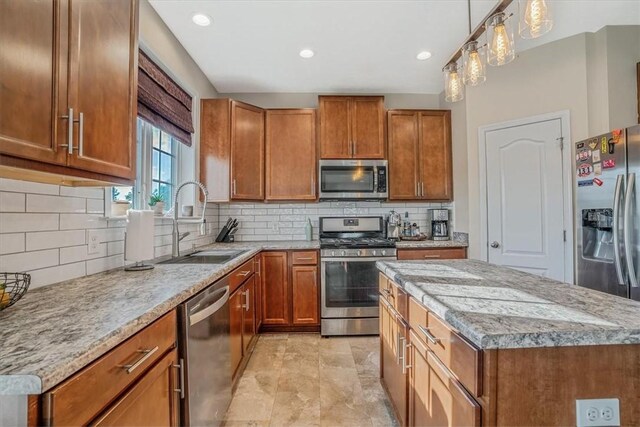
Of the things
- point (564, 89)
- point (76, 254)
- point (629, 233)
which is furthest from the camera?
point (564, 89)

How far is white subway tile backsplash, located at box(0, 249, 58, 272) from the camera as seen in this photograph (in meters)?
1.14

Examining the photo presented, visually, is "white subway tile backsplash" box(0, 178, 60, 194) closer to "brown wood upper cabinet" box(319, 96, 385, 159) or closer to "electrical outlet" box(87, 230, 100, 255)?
"electrical outlet" box(87, 230, 100, 255)

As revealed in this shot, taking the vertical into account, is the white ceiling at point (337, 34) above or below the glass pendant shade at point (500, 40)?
above

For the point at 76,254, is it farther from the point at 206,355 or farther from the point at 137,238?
the point at 206,355

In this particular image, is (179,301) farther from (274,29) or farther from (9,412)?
(274,29)

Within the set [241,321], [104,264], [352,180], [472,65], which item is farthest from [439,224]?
[104,264]

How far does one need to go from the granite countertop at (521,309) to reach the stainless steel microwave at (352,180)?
1878mm

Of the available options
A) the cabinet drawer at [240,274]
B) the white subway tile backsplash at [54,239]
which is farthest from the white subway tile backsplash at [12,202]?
the cabinet drawer at [240,274]

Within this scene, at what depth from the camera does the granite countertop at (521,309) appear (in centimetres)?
77

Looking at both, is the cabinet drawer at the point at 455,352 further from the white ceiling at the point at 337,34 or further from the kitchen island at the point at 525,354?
the white ceiling at the point at 337,34

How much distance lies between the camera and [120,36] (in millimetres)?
1305

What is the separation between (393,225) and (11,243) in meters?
3.18

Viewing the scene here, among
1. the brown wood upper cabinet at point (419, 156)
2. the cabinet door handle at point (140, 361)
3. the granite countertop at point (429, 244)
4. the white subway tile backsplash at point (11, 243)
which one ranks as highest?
the brown wood upper cabinet at point (419, 156)

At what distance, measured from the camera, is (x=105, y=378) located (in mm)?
775
